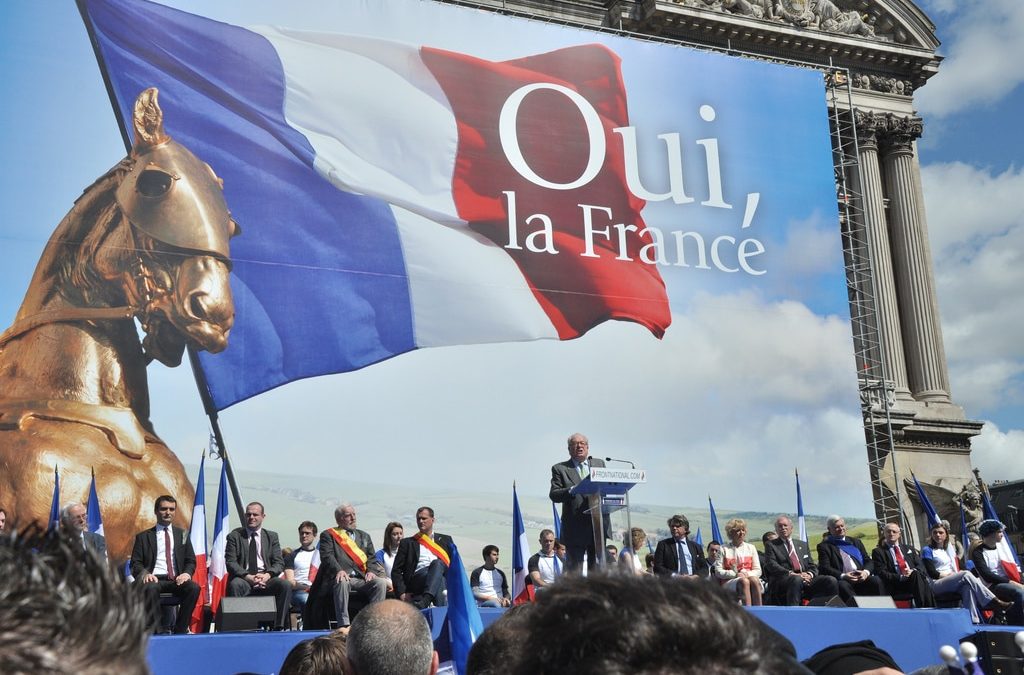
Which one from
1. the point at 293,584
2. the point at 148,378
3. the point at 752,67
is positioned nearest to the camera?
the point at 293,584

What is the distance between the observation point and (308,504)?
12180 millimetres

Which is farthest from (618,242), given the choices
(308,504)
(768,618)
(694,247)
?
(768,618)

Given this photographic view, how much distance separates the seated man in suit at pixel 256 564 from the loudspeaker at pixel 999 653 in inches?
261

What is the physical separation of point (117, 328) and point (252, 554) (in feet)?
13.3

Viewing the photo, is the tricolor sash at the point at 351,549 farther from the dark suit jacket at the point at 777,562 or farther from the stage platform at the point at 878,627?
the dark suit jacket at the point at 777,562

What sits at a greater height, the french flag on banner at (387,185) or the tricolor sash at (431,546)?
the french flag on banner at (387,185)

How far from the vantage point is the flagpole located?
11.8 metres

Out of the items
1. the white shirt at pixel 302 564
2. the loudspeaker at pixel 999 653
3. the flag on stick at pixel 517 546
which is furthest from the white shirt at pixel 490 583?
the loudspeaker at pixel 999 653

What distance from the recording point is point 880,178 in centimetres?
2280

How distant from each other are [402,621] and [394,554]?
6.59 m

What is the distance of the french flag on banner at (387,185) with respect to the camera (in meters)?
12.5

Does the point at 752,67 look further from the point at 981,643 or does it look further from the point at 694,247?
the point at 981,643

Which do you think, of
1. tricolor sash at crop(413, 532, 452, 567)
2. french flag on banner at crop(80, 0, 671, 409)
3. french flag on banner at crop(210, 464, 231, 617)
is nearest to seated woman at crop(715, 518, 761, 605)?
tricolor sash at crop(413, 532, 452, 567)

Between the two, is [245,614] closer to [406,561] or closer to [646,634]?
[406,561]
